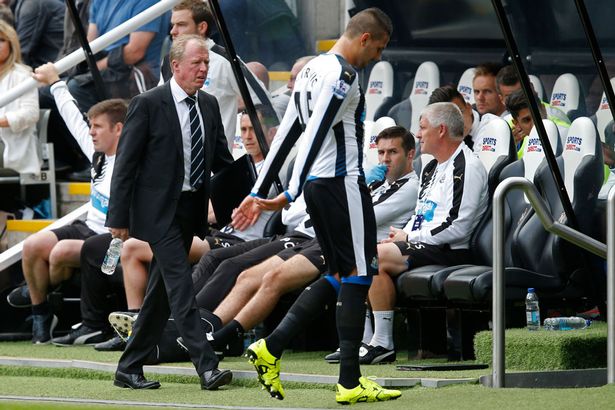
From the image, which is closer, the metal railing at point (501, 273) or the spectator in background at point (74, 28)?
the metal railing at point (501, 273)

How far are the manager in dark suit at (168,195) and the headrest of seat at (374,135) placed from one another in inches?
88.0

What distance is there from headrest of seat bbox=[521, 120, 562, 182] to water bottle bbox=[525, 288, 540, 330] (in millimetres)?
1011

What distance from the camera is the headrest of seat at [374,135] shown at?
1082 centimetres

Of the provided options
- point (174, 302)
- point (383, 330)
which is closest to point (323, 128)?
point (174, 302)

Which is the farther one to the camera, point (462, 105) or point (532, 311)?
point (462, 105)

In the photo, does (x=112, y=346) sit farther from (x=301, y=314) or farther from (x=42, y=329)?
(x=301, y=314)

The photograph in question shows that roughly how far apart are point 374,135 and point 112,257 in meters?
2.04

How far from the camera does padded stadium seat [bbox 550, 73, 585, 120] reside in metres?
9.61

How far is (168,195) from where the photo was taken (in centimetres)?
857

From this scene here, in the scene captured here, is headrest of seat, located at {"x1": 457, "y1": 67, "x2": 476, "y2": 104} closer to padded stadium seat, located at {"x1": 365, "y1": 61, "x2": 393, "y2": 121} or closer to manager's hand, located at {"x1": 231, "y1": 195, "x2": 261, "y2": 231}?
padded stadium seat, located at {"x1": 365, "y1": 61, "x2": 393, "y2": 121}

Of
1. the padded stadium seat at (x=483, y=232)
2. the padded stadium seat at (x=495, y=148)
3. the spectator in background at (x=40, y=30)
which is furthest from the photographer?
the spectator in background at (x=40, y=30)

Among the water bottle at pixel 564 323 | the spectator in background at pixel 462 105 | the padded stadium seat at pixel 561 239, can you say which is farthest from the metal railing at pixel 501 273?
the spectator in background at pixel 462 105

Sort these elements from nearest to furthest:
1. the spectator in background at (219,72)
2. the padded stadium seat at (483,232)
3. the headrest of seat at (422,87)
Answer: the padded stadium seat at (483,232) → the headrest of seat at (422,87) → the spectator in background at (219,72)

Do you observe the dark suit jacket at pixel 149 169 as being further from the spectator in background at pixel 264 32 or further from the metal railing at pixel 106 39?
the metal railing at pixel 106 39
